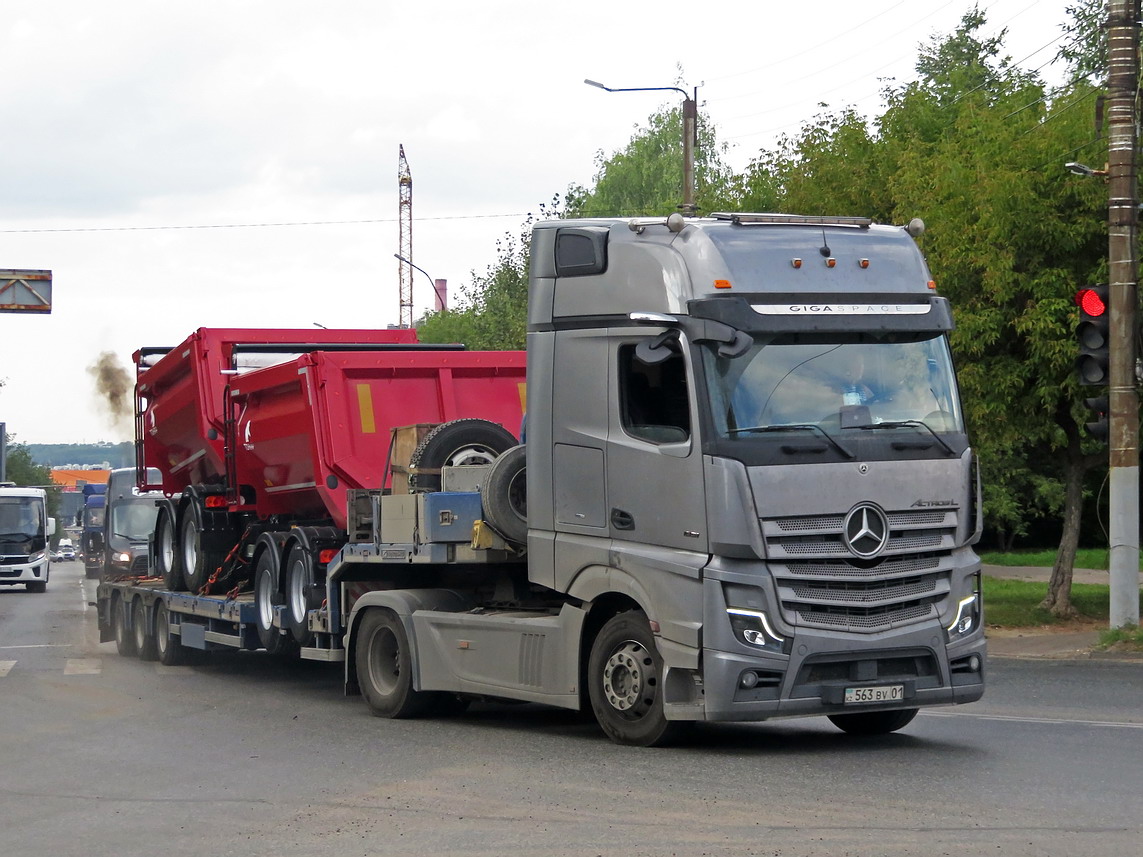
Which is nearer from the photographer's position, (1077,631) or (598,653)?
(598,653)

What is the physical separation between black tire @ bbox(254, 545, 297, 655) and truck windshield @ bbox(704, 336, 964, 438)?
6.37 meters

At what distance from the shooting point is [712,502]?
32.2ft

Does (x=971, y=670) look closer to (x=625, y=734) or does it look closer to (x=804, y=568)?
(x=804, y=568)

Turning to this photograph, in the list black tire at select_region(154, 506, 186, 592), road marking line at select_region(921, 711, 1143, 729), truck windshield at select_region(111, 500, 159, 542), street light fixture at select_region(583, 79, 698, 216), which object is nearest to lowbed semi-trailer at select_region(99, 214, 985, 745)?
road marking line at select_region(921, 711, 1143, 729)

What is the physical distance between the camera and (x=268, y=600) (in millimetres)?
15523

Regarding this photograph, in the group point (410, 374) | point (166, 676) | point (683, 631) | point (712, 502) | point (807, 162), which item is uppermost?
point (807, 162)

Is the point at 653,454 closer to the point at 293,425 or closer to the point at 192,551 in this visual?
the point at 293,425

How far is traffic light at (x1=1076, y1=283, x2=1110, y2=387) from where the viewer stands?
16.9 meters

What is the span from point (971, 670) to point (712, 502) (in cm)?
207

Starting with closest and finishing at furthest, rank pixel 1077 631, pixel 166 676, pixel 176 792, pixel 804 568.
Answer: pixel 176 792
pixel 804 568
pixel 166 676
pixel 1077 631

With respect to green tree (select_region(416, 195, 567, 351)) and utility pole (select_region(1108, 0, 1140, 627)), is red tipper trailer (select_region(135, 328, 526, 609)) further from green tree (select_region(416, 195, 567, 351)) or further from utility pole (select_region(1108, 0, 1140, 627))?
green tree (select_region(416, 195, 567, 351))

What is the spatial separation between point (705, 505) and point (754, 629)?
2.51ft

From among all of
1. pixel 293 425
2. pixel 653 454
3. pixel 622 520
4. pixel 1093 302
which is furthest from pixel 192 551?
pixel 1093 302

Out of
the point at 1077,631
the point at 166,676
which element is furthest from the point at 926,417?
the point at 1077,631
